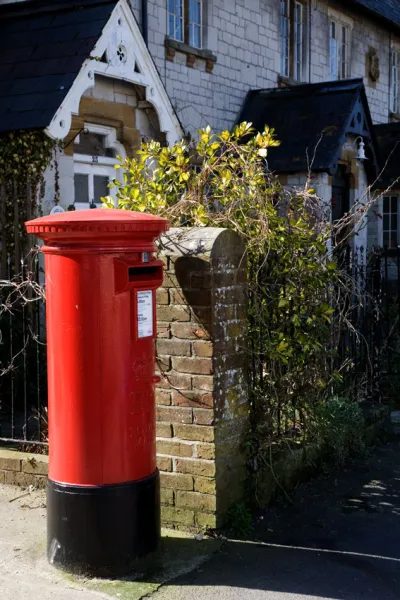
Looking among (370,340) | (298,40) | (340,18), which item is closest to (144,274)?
(370,340)

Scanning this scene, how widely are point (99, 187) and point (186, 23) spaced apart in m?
4.57

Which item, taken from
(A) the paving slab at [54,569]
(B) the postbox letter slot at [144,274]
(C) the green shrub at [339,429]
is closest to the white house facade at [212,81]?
(C) the green shrub at [339,429]

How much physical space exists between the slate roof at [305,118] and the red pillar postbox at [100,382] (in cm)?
960

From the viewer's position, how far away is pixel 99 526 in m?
4.11

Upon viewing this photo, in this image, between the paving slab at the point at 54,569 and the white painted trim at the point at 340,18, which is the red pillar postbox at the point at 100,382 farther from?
the white painted trim at the point at 340,18

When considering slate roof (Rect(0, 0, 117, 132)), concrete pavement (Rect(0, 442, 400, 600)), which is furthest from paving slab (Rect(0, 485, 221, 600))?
slate roof (Rect(0, 0, 117, 132))

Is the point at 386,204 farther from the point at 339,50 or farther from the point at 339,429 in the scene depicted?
the point at 339,429

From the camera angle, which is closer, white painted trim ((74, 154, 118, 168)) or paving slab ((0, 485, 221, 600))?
paving slab ((0, 485, 221, 600))

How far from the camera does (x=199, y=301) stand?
15.4 ft

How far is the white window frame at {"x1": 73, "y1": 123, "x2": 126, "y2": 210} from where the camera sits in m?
9.89

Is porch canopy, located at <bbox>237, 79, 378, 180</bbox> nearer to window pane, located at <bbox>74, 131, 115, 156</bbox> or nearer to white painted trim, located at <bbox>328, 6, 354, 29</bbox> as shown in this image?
white painted trim, located at <bbox>328, 6, 354, 29</bbox>

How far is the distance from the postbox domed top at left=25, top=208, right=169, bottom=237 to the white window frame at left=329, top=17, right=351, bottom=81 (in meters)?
15.2

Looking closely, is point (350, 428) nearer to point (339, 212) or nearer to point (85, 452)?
point (85, 452)

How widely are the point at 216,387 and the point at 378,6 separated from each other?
56.3ft
